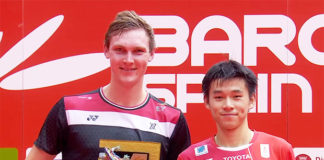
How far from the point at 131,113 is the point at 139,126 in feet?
0.24

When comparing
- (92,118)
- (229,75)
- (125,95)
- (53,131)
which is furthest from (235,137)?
(53,131)

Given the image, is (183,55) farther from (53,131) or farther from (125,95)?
(53,131)

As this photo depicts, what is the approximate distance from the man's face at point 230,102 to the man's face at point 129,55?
0.37 m

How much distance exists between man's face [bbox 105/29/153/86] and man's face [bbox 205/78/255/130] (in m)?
0.37

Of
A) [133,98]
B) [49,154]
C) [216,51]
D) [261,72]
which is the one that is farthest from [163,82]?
[49,154]

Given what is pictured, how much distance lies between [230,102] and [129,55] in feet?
1.66

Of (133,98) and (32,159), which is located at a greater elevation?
(133,98)

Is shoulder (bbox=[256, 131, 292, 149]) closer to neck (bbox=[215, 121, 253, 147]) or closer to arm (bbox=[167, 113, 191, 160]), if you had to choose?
neck (bbox=[215, 121, 253, 147])

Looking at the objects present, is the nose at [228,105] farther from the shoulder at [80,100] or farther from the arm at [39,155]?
the arm at [39,155]

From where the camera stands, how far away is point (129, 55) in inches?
72.9

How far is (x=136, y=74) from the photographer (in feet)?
6.19

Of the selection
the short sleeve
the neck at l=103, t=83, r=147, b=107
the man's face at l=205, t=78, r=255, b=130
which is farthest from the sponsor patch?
the short sleeve

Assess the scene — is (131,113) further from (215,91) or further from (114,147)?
(215,91)

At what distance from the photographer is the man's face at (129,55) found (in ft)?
6.08
